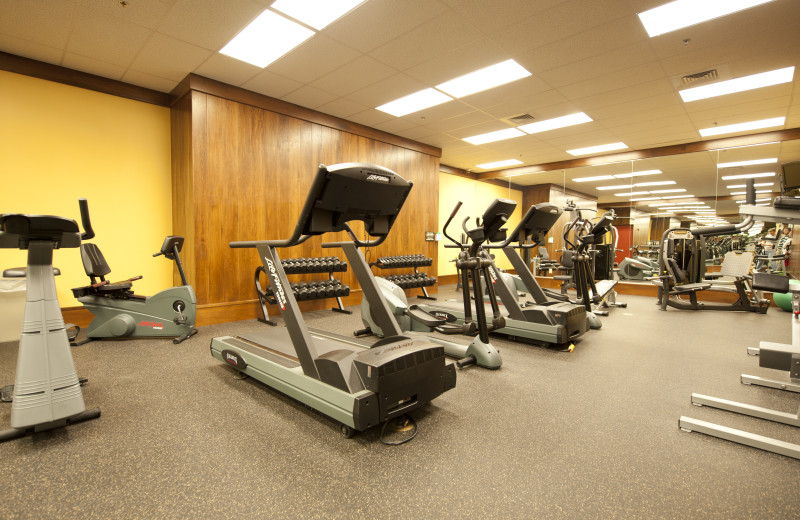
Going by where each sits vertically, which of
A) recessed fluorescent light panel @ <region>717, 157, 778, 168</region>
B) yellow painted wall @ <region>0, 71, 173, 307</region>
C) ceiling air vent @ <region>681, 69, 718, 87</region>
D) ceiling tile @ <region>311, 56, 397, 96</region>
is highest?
ceiling tile @ <region>311, 56, 397, 96</region>

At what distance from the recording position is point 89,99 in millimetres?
4605

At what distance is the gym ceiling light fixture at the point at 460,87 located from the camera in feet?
14.6

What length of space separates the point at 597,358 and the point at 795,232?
27.5ft

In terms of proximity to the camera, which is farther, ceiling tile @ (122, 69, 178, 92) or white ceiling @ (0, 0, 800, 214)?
ceiling tile @ (122, 69, 178, 92)

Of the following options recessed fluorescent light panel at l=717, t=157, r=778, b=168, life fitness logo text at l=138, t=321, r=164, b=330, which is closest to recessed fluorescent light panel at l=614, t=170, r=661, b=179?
recessed fluorescent light panel at l=717, t=157, r=778, b=168

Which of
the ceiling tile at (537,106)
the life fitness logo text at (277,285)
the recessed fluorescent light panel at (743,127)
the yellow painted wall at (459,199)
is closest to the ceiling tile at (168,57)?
the life fitness logo text at (277,285)

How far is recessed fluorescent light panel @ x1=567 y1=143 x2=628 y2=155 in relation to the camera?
7.58 metres

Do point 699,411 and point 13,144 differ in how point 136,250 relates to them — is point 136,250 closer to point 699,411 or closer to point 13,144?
point 13,144

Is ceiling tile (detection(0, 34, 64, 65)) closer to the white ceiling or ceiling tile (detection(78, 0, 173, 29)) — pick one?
the white ceiling

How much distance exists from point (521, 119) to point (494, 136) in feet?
3.47

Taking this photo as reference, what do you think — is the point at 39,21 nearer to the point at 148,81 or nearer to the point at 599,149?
the point at 148,81

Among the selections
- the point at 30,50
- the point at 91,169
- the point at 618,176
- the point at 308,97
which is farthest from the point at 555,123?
the point at 30,50

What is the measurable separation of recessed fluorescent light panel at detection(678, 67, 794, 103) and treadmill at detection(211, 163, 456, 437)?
5.03 m

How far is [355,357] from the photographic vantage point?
2.09m
